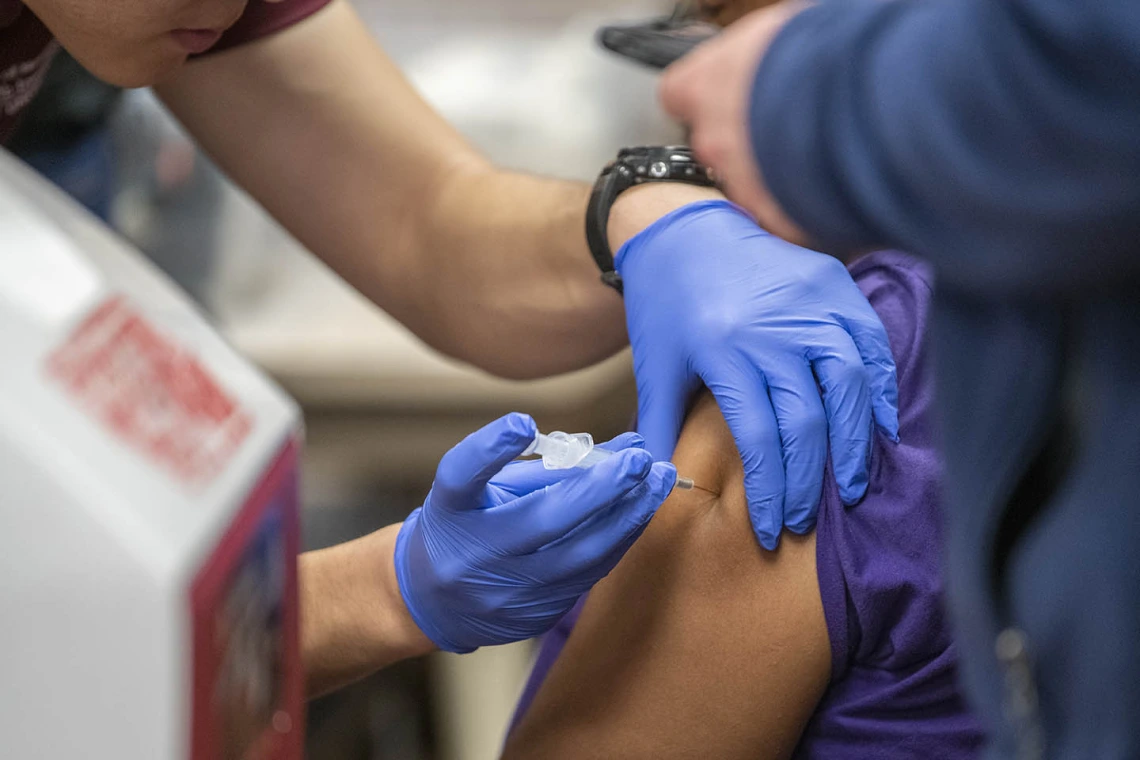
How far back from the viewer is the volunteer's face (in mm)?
957

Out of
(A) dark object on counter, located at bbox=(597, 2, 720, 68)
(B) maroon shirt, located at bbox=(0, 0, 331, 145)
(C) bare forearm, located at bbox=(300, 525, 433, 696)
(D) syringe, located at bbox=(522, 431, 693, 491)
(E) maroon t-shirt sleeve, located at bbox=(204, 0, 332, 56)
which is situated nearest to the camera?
(D) syringe, located at bbox=(522, 431, 693, 491)

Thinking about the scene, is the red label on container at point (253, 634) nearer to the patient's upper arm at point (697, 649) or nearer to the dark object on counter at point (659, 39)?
the patient's upper arm at point (697, 649)

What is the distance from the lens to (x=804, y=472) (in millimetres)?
918

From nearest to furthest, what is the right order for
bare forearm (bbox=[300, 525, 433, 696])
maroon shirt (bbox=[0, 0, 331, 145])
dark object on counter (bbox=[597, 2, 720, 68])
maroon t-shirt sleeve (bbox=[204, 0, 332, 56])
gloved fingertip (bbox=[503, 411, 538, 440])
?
gloved fingertip (bbox=[503, 411, 538, 440]), bare forearm (bbox=[300, 525, 433, 696]), maroon shirt (bbox=[0, 0, 331, 145]), maroon t-shirt sleeve (bbox=[204, 0, 332, 56]), dark object on counter (bbox=[597, 2, 720, 68])

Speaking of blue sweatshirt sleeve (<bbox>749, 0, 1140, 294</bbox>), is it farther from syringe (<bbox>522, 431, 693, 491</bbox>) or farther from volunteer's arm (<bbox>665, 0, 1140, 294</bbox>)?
syringe (<bbox>522, 431, 693, 491</bbox>)

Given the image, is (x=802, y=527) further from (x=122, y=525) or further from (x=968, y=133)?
(x=122, y=525)

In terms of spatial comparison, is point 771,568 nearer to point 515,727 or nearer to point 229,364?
point 515,727

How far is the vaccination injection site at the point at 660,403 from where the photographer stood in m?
0.50

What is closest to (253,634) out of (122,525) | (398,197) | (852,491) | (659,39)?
(122,525)

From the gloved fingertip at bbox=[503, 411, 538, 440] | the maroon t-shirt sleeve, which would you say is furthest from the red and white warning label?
the maroon t-shirt sleeve

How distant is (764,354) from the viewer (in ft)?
3.16

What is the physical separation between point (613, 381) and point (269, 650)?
4.82 feet

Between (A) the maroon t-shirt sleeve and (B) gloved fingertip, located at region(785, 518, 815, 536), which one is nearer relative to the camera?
(B) gloved fingertip, located at region(785, 518, 815, 536)

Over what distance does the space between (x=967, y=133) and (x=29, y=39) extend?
959mm
